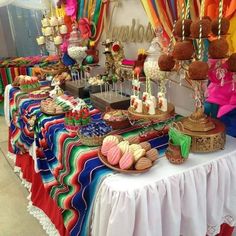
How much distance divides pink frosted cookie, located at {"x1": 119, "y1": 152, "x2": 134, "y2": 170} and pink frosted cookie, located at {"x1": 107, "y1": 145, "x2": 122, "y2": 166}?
0.02 metres

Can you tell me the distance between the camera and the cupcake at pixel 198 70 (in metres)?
0.95

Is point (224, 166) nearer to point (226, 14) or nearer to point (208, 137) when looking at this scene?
point (208, 137)

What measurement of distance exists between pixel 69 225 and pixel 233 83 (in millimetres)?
863

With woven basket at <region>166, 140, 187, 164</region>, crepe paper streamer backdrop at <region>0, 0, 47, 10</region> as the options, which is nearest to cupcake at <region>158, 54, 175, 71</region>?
woven basket at <region>166, 140, 187, 164</region>

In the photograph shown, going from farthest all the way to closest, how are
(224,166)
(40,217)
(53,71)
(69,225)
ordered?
(53,71) < (40,217) < (69,225) < (224,166)

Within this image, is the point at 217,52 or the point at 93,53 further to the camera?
the point at 93,53

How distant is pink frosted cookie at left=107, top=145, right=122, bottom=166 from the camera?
39.0 inches

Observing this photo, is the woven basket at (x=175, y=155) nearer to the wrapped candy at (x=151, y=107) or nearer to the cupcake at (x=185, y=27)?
the wrapped candy at (x=151, y=107)

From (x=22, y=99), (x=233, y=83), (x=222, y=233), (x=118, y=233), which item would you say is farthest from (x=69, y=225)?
(x=22, y=99)

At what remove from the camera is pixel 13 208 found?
6.44 feet

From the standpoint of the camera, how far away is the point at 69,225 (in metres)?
1.19

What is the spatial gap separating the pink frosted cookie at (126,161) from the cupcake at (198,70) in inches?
13.5

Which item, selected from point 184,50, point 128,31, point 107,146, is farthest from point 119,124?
point 128,31

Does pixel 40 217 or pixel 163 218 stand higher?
pixel 163 218
